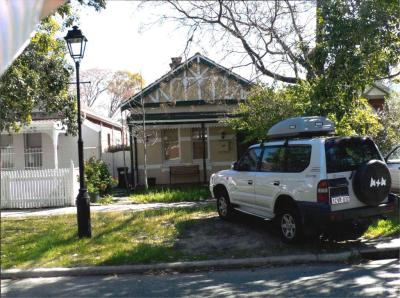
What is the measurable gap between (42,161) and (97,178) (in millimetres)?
5847

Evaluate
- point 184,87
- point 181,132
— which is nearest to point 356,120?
point 184,87

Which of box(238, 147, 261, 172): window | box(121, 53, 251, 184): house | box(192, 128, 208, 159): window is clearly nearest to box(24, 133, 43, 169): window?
box(121, 53, 251, 184): house

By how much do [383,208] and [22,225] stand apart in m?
7.88

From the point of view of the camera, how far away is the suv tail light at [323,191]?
751 centimetres

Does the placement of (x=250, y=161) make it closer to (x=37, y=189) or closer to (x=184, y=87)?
(x=37, y=189)

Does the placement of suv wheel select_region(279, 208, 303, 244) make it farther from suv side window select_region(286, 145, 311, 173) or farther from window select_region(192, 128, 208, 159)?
window select_region(192, 128, 208, 159)

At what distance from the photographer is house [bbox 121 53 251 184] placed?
20734 mm

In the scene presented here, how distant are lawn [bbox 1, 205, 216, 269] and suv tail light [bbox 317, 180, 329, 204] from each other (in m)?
2.36

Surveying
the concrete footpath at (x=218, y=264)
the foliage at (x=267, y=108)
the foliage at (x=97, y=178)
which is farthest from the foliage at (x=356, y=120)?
the foliage at (x=97, y=178)

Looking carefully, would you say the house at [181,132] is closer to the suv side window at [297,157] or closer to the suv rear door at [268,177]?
the suv rear door at [268,177]

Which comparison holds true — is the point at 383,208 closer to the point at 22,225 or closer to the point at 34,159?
the point at 22,225

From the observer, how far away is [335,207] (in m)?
7.53

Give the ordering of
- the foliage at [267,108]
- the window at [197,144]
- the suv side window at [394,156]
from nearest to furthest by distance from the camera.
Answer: the foliage at [267,108], the suv side window at [394,156], the window at [197,144]

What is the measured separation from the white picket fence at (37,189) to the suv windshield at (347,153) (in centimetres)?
914
